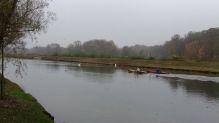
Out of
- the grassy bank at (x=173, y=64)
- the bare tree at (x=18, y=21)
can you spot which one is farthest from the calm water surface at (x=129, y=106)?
the grassy bank at (x=173, y=64)

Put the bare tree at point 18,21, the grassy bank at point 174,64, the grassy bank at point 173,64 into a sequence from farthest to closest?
the grassy bank at point 173,64 → the grassy bank at point 174,64 → the bare tree at point 18,21

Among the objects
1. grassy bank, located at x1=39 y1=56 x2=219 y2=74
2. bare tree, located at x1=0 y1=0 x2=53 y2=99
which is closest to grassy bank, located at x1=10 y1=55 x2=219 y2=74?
grassy bank, located at x1=39 y1=56 x2=219 y2=74

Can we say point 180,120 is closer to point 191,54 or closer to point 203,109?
point 203,109

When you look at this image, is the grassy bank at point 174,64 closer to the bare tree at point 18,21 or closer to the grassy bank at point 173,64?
the grassy bank at point 173,64

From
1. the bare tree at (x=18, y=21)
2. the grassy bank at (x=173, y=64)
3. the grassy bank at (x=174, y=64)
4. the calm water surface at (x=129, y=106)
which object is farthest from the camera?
the grassy bank at (x=173, y=64)

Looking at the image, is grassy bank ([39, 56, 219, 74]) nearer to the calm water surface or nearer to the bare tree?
the calm water surface

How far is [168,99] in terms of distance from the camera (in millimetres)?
39188

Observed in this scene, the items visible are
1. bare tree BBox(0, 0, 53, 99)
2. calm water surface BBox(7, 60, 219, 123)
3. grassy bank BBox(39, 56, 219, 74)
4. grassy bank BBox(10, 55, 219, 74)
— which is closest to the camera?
bare tree BBox(0, 0, 53, 99)

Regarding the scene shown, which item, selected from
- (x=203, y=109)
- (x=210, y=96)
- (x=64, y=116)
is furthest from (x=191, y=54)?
(x=64, y=116)

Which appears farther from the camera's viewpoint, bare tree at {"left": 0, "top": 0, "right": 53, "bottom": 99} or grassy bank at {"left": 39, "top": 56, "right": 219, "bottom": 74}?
grassy bank at {"left": 39, "top": 56, "right": 219, "bottom": 74}

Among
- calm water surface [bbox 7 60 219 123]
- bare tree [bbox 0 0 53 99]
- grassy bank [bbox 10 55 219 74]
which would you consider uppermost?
bare tree [bbox 0 0 53 99]

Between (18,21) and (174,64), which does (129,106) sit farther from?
(174,64)

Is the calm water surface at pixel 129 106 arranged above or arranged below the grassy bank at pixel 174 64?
below

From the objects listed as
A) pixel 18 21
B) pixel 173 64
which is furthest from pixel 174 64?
pixel 18 21
